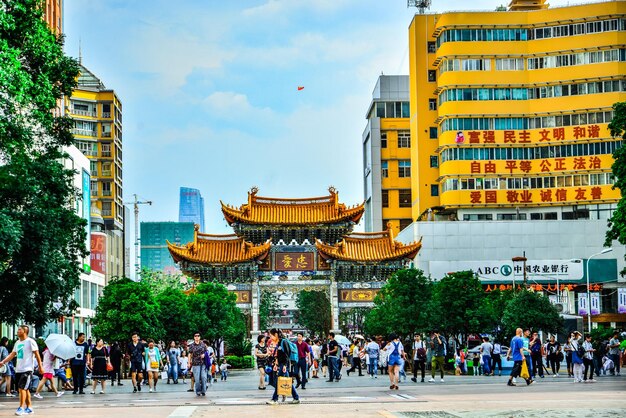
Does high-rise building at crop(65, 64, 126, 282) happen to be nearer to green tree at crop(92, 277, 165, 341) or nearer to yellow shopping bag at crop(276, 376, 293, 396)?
green tree at crop(92, 277, 165, 341)

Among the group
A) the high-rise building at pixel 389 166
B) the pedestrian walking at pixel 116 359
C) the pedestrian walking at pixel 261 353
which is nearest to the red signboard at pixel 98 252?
the high-rise building at pixel 389 166

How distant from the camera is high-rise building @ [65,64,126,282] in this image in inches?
4382

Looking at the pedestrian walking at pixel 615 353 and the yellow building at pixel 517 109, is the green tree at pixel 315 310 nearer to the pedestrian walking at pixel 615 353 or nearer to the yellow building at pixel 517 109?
the yellow building at pixel 517 109

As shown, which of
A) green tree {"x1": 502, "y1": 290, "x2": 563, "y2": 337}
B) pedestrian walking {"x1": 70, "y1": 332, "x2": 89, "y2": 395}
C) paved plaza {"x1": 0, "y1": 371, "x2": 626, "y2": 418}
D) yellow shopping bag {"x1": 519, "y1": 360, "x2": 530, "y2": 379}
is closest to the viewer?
paved plaza {"x1": 0, "y1": 371, "x2": 626, "y2": 418}

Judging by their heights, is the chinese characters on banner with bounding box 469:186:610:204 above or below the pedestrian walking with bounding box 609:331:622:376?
above

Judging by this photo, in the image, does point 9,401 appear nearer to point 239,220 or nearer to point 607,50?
point 239,220

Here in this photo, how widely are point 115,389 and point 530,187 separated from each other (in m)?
54.6

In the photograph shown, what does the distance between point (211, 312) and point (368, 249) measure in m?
13.8

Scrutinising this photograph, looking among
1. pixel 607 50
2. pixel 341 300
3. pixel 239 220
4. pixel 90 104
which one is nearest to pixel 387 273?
pixel 341 300

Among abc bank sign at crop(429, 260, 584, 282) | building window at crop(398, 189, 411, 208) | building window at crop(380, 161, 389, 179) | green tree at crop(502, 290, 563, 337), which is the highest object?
building window at crop(380, 161, 389, 179)

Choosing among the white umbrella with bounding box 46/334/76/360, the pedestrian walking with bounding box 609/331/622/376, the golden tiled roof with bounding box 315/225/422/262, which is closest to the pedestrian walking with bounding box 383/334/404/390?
the white umbrella with bounding box 46/334/76/360

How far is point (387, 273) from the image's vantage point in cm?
6750

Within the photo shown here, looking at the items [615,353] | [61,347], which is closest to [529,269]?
[615,353]

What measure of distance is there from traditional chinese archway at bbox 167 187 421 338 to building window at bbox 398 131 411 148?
43.5 meters
